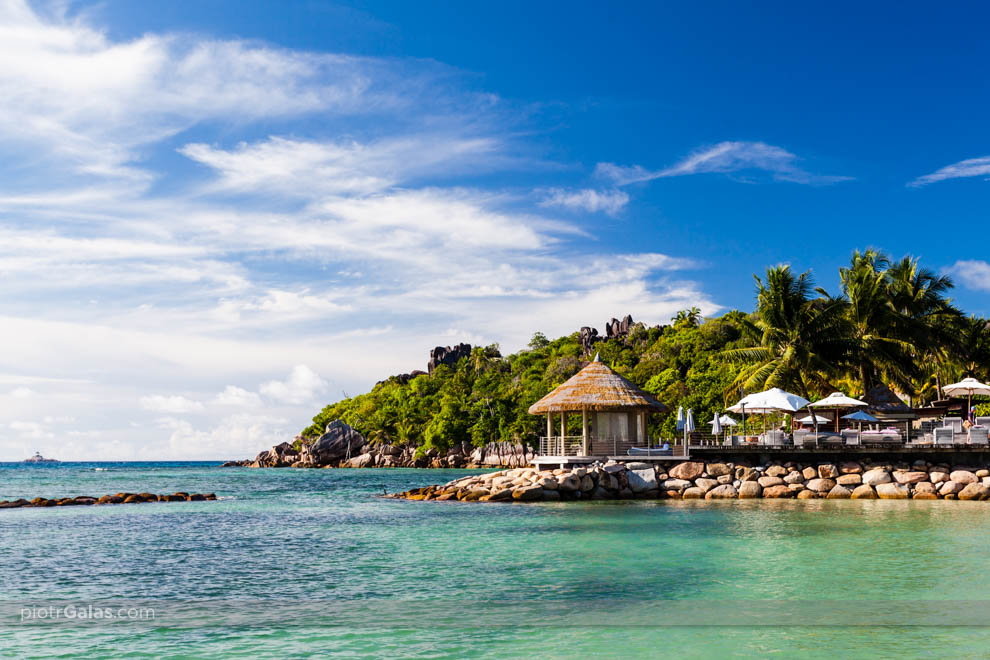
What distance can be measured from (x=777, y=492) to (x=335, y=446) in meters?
67.7

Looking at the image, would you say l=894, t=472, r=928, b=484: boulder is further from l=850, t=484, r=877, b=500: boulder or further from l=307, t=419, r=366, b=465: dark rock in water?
l=307, t=419, r=366, b=465: dark rock in water

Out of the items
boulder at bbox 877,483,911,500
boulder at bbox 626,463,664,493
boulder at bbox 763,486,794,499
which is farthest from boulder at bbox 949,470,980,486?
boulder at bbox 626,463,664,493

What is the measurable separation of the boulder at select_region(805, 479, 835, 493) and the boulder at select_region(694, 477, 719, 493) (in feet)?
9.33

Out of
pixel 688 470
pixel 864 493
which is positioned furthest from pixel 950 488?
pixel 688 470

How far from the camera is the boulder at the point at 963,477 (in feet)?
79.7

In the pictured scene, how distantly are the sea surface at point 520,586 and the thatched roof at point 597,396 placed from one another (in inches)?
278

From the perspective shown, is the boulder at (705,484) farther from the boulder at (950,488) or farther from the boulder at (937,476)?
the boulder at (950,488)

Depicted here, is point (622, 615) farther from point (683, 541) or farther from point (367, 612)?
point (683, 541)

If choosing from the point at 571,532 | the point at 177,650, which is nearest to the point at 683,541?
the point at 571,532

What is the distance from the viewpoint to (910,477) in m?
24.9

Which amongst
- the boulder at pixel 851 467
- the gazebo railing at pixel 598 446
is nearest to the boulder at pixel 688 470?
the gazebo railing at pixel 598 446

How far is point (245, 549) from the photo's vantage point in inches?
678

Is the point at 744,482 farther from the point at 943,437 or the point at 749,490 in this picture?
the point at 943,437

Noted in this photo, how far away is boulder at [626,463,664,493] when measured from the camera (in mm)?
26766
